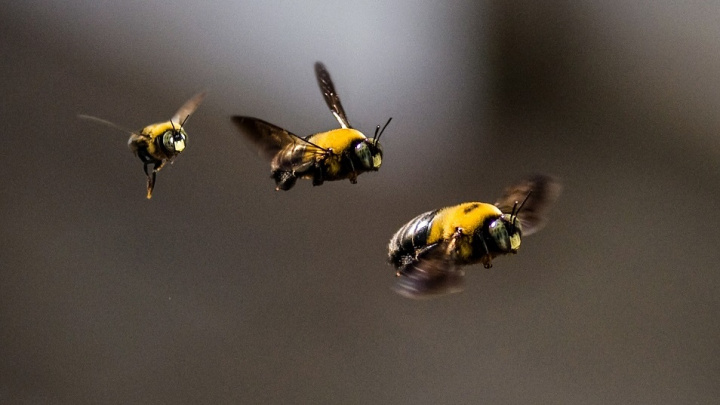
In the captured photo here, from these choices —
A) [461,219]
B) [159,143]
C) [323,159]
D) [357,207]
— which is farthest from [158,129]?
[357,207]

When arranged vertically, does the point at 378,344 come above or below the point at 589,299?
below

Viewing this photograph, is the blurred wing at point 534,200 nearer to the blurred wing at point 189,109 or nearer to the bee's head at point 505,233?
the bee's head at point 505,233

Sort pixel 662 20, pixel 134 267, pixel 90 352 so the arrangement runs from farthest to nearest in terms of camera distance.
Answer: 1. pixel 662 20
2. pixel 134 267
3. pixel 90 352

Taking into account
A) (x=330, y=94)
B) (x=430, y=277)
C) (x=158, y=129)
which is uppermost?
(x=330, y=94)

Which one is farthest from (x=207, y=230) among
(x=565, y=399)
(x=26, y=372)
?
(x=565, y=399)

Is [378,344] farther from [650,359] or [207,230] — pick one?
[650,359]

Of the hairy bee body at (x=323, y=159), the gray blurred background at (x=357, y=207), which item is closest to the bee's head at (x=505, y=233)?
the hairy bee body at (x=323, y=159)

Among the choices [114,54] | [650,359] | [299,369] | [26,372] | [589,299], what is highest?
[114,54]

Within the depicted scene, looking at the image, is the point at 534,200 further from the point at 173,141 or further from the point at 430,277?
the point at 173,141
